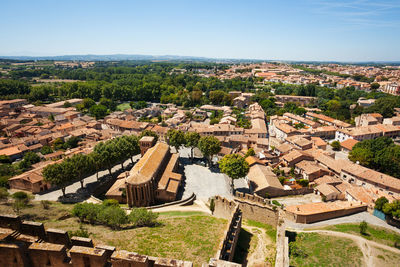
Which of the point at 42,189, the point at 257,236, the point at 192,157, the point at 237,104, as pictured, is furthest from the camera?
the point at 237,104

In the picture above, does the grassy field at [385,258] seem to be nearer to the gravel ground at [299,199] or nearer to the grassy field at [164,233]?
the gravel ground at [299,199]

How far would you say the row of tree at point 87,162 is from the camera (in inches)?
1453

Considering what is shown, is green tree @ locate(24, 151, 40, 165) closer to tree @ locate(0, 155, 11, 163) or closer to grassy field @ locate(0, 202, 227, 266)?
tree @ locate(0, 155, 11, 163)

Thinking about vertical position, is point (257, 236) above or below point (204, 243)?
below

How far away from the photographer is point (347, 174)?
44094 millimetres

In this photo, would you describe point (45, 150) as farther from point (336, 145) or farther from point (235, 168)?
point (336, 145)

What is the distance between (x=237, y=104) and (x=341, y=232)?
84.2m

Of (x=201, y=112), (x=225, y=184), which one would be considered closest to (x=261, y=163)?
(x=225, y=184)

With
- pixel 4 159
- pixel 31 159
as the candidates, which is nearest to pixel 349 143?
pixel 31 159

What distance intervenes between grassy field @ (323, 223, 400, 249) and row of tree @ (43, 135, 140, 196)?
122 feet

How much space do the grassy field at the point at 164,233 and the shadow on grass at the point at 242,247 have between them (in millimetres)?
2481

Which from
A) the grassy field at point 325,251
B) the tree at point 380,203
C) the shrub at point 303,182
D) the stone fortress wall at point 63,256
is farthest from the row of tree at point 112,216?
the tree at point 380,203

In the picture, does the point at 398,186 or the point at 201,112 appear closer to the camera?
the point at 398,186

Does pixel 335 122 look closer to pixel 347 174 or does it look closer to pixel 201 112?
pixel 347 174
